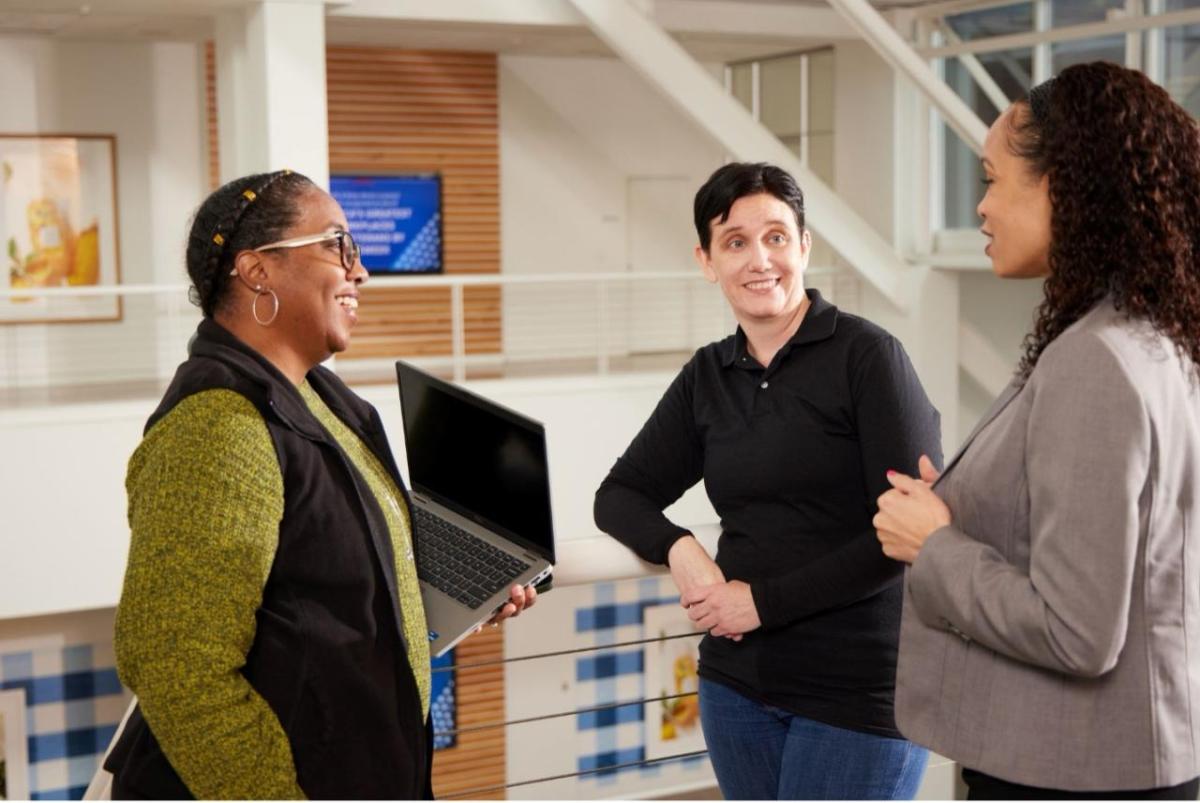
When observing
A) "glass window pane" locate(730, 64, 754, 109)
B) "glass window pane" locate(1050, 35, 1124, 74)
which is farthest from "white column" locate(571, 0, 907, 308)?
"glass window pane" locate(730, 64, 754, 109)

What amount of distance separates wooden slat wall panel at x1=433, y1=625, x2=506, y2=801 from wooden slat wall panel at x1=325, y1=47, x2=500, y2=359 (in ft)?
8.64

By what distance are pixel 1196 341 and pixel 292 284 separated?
1.06 meters

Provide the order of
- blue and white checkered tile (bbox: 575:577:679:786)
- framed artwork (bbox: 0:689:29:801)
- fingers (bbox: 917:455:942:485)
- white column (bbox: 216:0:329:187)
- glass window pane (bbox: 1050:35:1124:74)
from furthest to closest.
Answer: blue and white checkered tile (bbox: 575:577:679:786), framed artwork (bbox: 0:689:29:801), glass window pane (bbox: 1050:35:1124:74), white column (bbox: 216:0:329:187), fingers (bbox: 917:455:942:485)

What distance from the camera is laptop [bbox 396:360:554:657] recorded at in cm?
203

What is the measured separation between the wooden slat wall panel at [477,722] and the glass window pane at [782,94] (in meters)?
5.29

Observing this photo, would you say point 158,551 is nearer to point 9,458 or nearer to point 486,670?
point 9,458

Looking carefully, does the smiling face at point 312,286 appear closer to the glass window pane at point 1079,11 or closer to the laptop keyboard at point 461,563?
the laptop keyboard at point 461,563

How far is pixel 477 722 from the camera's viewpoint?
12.2 meters

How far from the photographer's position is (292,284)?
1.81 metres

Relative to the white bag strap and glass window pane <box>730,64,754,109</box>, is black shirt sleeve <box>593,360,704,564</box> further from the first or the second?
glass window pane <box>730,64,754,109</box>

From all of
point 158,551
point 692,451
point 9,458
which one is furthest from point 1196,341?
point 9,458

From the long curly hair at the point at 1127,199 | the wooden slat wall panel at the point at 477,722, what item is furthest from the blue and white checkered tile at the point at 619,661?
the long curly hair at the point at 1127,199

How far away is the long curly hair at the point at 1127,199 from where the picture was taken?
1.59 meters

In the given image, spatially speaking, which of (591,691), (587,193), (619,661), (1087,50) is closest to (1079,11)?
(1087,50)
